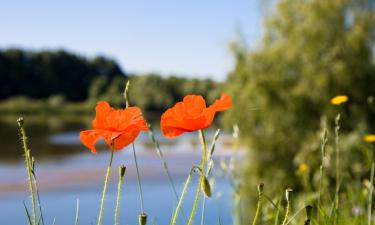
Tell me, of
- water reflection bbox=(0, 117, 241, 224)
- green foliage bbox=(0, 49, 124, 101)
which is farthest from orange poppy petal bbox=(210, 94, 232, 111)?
green foliage bbox=(0, 49, 124, 101)

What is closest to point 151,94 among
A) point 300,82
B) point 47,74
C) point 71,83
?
point 71,83

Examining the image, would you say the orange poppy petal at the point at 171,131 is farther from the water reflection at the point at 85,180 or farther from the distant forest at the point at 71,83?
the distant forest at the point at 71,83

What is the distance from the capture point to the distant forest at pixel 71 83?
63.2m

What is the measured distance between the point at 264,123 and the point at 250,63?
1.34 meters

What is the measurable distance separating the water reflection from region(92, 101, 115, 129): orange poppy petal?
3.76m

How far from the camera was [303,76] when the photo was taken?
1161cm

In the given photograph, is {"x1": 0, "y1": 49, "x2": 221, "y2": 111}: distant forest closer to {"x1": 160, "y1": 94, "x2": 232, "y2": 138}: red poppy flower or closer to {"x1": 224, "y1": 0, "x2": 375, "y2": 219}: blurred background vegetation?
{"x1": 224, "y1": 0, "x2": 375, "y2": 219}: blurred background vegetation

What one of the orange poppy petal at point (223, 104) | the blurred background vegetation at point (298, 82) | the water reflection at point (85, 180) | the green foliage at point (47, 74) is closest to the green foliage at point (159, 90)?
the green foliage at point (47, 74)

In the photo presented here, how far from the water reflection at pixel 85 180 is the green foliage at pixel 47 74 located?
131 ft

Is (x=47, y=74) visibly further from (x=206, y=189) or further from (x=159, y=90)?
(x=206, y=189)

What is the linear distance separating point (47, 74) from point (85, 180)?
5523 cm

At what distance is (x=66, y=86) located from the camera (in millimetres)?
68625

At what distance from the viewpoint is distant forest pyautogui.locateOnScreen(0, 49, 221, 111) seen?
6322 cm

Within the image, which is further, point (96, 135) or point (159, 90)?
point (159, 90)
